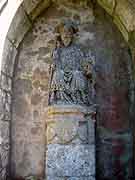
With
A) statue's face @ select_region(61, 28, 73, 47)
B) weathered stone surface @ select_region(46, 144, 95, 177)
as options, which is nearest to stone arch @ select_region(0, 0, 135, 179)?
statue's face @ select_region(61, 28, 73, 47)

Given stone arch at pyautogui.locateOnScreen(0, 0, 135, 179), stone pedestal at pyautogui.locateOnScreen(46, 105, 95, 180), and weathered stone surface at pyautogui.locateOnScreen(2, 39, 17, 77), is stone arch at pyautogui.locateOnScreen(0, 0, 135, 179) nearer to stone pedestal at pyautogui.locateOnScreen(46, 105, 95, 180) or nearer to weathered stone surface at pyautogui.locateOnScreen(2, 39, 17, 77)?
weathered stone surface at pyautogui.locateOnScreen(2, 39, 17, 77)

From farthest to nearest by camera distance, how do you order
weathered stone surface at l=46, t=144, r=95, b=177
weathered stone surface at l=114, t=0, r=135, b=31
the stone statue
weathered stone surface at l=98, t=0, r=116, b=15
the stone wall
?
the stone wall < weathered stone surface at l=98, t=0, r=116, b=15 < the stone statue < weathered stone surface at l=114, t=0, r=135, b=31 < weathered stone surface at l=46, t=144, r=95, b=177

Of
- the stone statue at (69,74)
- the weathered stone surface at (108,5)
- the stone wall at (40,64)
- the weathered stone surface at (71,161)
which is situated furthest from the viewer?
the stone wall at (40,64)

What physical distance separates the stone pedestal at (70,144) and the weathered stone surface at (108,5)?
61.3 inches

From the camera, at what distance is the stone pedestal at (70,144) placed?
546 centimetres

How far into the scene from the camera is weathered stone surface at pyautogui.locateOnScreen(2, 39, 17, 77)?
555 centimetres

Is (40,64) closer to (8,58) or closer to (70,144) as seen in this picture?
(8,58)

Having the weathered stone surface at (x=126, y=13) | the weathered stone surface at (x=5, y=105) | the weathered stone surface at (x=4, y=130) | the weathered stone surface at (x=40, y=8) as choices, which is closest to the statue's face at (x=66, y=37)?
the weathered stone surface at (x=40, y=8)

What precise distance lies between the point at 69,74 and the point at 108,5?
1.20 m

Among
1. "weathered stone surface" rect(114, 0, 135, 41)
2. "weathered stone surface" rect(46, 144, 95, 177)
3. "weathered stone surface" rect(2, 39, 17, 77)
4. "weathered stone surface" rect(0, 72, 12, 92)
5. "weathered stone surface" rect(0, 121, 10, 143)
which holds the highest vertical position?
"weathered stone surface" rect(114, 0, 135, 41)

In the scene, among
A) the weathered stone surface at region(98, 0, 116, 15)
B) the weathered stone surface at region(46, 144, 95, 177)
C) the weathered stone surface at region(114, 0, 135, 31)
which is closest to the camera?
the weathered stone surface at region(46, 144, 95, 177)

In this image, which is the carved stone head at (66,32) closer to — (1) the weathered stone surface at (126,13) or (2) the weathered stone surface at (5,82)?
(1) the weathered stone surface at (126,13)

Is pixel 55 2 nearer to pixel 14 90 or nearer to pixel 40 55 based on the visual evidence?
pixel 40 55

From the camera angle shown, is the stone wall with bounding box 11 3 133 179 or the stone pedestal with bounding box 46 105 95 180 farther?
the stone wall with bounding box 11 3 133 179
